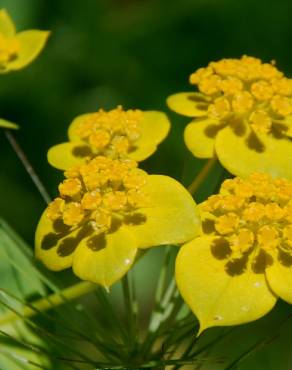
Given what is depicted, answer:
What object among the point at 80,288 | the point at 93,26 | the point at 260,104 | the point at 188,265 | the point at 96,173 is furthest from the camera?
the point at 93,26

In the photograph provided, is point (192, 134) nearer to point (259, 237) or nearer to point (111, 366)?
point (259, 237)

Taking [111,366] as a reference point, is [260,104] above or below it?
above

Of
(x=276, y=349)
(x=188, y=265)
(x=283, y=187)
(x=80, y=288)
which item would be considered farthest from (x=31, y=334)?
(x=276, y=349)

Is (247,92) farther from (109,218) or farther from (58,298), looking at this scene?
(58,298)

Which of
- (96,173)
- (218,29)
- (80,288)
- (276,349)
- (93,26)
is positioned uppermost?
(96,173)

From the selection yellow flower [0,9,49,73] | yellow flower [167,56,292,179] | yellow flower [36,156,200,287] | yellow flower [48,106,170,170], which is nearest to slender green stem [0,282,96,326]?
yellow flower [36,156,200,287]

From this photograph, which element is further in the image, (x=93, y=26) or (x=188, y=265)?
(x=93, y=26)
